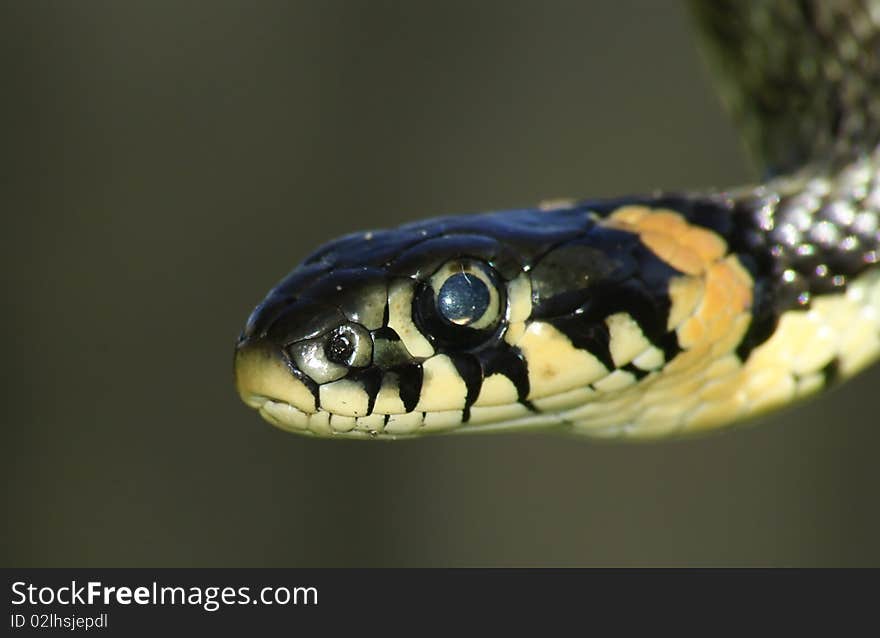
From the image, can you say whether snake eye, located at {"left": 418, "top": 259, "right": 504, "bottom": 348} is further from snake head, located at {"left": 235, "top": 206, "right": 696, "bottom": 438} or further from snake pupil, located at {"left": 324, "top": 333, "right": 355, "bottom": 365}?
snake pupil, located at {"left": 324, "top": 333, "right": 355, "bottom": 365}

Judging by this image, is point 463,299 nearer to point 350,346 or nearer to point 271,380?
point 350,346

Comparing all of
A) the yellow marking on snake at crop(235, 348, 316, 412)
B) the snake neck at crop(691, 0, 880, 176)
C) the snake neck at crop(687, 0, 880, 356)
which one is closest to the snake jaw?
the yellow marking on snake at crop(235, 348, 316, 412)

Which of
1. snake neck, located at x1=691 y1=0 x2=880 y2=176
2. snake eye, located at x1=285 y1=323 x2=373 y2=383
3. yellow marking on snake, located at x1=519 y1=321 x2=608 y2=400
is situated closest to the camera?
snake eye, located at x1=285 y1=323 x2=373 y2=383

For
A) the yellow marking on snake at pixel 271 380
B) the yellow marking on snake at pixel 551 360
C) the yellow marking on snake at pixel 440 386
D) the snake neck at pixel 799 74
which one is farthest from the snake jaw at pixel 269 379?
the snake neck at pixel 799 74

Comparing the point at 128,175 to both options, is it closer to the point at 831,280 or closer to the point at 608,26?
the point at 608,26

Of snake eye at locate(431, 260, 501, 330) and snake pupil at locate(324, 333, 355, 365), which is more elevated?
snake eye at locate(431, 260, 501, 330)

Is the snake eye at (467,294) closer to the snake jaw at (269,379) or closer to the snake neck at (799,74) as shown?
the snake jaw at (269,379)
